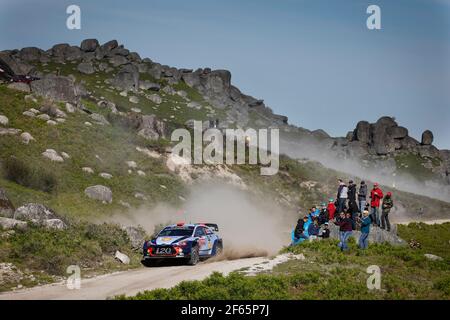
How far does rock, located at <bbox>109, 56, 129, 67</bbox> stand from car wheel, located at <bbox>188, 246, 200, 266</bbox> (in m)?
123

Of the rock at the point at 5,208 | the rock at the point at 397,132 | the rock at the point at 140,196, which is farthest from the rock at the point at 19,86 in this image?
the rock at the point at 397,132

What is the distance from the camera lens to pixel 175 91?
447ft

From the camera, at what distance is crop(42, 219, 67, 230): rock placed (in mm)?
22302

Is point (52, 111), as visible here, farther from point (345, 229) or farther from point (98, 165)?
point (345, 229)

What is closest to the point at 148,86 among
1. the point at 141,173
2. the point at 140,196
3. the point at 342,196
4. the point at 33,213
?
the point at 141,173

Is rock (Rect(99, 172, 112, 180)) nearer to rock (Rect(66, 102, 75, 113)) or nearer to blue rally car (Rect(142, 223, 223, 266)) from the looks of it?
rock (Rect(66, 102, 75, 113))

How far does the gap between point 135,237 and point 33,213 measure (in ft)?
17.6

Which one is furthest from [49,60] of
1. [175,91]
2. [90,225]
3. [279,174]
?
[90,225]

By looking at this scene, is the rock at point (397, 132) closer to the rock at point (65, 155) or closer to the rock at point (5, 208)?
the rock at point (65, 155)

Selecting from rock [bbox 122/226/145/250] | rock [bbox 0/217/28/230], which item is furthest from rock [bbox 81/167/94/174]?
rock [bbox 0/217/28/230]

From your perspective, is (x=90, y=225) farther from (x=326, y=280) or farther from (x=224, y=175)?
(x=224, y=175)

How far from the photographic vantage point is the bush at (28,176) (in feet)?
106

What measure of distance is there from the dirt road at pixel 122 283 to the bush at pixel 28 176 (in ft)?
49.5

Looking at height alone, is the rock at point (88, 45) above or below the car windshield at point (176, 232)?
above
